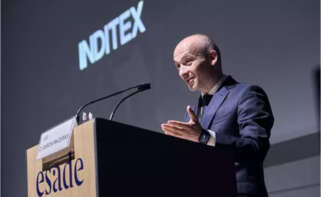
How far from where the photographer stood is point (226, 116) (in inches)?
86.0

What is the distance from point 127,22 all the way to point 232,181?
228 centimetres

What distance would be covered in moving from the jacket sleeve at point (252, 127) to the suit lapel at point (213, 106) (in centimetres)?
11

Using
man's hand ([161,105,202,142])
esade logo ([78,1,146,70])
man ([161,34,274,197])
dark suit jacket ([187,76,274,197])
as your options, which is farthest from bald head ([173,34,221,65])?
esade logo ([78,1,146,70])

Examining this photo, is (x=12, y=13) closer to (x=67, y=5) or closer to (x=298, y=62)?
(x=67, y=5)

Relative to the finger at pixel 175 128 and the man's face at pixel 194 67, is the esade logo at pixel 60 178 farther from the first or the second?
the man's face at pixel 194 67

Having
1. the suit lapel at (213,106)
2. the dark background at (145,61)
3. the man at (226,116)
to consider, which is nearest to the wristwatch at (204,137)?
the man at (226,116)

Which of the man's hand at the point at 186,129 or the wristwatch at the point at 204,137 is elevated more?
the man's hand at the point at 186,129

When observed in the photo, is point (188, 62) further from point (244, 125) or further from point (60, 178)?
point (60, 178)

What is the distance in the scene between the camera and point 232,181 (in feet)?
6.23

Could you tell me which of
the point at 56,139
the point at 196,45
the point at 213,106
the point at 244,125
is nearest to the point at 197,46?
the point at 196,45

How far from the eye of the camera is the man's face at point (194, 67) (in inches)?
94.3

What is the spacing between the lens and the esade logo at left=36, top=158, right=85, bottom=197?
1.67 metres

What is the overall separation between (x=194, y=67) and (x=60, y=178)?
866mm

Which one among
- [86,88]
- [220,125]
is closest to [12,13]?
[86,88]
